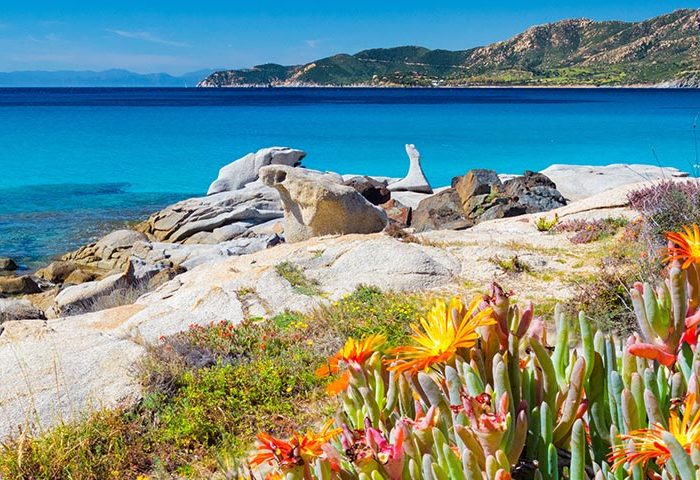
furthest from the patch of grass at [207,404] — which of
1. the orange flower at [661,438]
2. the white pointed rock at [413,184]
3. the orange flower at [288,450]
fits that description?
the white pointed rock at [413,184]

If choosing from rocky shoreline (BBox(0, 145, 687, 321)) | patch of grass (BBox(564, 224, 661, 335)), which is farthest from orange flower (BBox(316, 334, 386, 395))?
rocky shoreline (BBox(0, 145, 687, 321))

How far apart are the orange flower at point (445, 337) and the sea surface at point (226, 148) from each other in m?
13.4

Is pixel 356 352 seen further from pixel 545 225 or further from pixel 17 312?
pixel 17 312

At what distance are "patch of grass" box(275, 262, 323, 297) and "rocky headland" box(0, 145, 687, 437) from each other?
0.07m

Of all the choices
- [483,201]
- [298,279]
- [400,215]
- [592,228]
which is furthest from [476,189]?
[298,279]

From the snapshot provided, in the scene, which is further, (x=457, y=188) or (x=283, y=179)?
(x=457, y=188)

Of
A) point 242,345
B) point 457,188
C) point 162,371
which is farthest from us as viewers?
point 457,188

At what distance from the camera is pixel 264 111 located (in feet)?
314

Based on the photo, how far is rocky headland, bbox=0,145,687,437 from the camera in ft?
21.8

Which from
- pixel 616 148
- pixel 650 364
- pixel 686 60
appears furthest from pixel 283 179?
pixel 686 60

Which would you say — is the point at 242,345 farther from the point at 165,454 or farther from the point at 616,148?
the point at 616,148

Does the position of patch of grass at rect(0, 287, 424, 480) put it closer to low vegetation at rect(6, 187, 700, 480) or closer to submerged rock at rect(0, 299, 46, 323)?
low vegetation at rect(6, 187, 700, 480)

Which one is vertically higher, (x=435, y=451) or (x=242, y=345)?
(x=435, y=451)

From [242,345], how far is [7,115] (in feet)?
298
